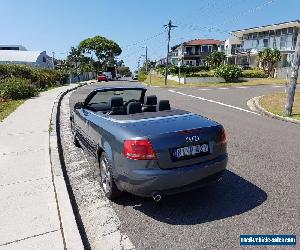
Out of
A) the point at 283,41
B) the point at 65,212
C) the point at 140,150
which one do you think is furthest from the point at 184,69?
the point at 65,212

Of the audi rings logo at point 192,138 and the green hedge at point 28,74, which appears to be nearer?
the audi rings logo at point 192,138

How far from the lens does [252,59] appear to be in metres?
54.3

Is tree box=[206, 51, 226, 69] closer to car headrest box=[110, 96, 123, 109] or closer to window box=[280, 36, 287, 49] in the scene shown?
window box=[280, 36, 287, 49]

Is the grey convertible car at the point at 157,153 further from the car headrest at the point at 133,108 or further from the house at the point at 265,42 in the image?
the house at the point at 265,42

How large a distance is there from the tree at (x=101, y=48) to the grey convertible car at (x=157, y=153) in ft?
250

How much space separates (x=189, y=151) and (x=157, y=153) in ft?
1.50

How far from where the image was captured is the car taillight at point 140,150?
3814 mm

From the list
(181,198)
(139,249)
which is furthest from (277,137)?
(139,249)

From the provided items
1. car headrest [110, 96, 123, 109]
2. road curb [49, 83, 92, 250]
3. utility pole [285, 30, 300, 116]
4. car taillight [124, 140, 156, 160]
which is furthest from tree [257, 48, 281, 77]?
car taillight [124, 140, 156, 160]

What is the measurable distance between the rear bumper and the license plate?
0.46 ft

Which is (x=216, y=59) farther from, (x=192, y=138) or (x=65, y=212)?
(x=65, y=212)

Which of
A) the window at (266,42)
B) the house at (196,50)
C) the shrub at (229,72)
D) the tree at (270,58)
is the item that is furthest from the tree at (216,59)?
the house at (196,50)

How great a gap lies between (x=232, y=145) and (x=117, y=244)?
4.74 meters

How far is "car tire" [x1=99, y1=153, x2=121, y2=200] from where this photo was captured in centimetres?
439
